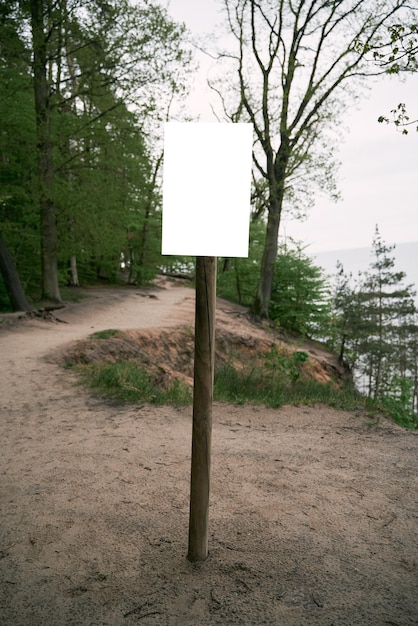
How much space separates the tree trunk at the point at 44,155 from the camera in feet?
42.6

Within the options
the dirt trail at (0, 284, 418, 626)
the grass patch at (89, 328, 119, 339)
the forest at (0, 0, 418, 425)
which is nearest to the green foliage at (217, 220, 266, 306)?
the forest at (0, 0, 418, 425)

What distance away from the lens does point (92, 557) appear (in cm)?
281

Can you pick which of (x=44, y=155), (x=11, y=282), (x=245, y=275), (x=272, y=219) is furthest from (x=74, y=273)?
(x=272, y=219)

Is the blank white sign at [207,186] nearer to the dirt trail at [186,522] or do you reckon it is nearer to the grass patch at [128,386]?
the dirt trail at [186,522]

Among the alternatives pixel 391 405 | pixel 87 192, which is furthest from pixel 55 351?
pixel 87 192

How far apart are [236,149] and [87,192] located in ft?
42.0

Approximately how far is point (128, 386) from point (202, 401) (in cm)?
413

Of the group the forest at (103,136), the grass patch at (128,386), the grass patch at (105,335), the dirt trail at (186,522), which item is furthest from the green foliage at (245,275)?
the dirt trail at (186,522)

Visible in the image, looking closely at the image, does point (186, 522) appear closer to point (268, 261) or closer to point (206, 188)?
point (206, 188)

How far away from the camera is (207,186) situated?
244 cm

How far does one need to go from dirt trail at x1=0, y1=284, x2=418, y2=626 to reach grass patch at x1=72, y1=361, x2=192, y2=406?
0.42 metres

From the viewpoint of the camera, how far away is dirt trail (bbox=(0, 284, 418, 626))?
2.43 meters

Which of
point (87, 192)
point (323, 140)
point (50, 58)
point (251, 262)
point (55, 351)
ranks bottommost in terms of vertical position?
point (55, 351)

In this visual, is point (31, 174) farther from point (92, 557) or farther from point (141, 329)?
point (92, 557)
